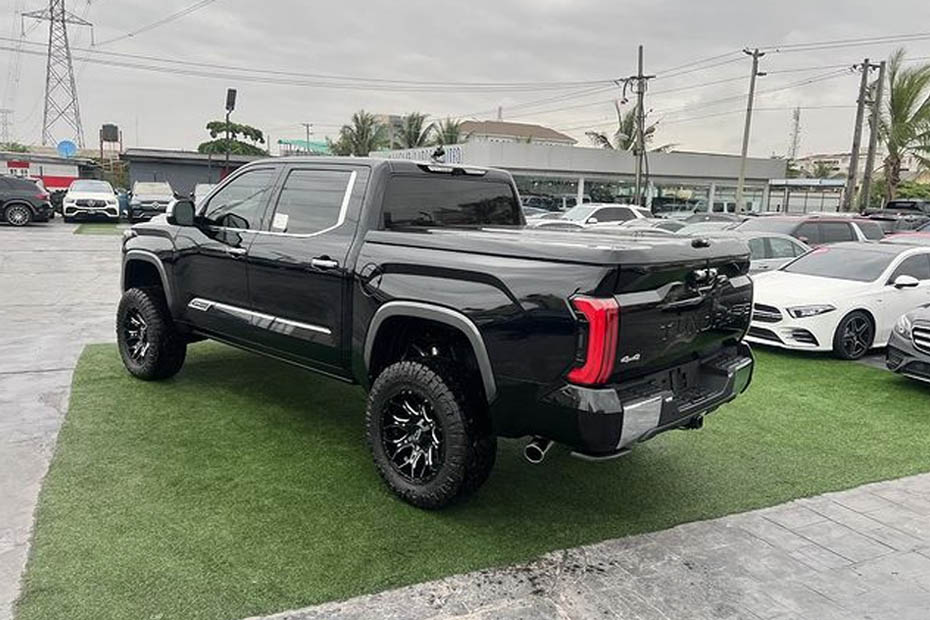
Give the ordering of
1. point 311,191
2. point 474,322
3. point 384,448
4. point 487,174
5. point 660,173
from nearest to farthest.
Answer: point 474,322, point 384,448, point 311,191, point 487,174, point 660,173

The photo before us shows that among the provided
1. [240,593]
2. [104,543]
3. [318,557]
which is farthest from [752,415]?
[104,543]

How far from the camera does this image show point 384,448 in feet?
12.6

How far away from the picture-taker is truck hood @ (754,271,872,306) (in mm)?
7820

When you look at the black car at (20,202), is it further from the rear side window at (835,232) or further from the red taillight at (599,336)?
the red taillight at (599,336)

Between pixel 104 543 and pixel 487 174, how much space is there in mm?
3298

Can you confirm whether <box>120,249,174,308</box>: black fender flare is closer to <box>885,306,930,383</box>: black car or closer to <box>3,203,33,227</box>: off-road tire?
<box>885,306,930,383</box>: black car

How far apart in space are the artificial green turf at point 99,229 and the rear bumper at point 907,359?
21431mm

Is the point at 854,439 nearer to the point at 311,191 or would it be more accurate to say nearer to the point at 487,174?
the point at 487,174

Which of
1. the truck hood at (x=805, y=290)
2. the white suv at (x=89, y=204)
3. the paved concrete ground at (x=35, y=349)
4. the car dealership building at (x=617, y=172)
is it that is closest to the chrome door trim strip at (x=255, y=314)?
the paved concrete ground at (x=35, y=349)

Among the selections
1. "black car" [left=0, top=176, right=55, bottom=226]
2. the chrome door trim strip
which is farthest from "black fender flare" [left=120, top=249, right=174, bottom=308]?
"black car" [left=0, top=176, right=55, bottom=226]

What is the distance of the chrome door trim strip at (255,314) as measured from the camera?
4.21m

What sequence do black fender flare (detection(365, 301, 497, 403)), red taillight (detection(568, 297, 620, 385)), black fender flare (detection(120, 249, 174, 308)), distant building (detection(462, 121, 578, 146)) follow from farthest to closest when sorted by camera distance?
distant building (detection(462, 121, 578, 146)) → black fender flare (detection(120, 249, 174, 308)) → black fender flare (detection(365, 301, 497, 403)) → red taillight (detection(568, 297, 620, 385))

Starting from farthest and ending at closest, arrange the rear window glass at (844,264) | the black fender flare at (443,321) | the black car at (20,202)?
1. the black car at (20,202)
2. the rear window glass at (844,264)
3. the black fender flare at (443,321)

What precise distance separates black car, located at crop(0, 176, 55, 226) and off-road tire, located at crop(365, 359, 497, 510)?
75.7 feet
